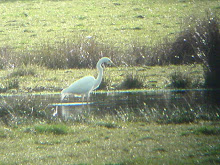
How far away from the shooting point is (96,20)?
2972 cm

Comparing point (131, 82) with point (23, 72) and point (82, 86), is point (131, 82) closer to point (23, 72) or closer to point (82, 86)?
point (82, 86)

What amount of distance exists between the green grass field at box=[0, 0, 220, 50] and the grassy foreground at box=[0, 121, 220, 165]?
1338 cm

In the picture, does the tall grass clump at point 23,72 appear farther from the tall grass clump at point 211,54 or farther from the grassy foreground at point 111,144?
the grassy foreground at point 111,144

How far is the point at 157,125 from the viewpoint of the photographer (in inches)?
345

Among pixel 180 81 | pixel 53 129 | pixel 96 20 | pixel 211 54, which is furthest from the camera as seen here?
pixel 96 20

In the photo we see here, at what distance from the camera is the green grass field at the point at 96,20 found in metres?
24.6

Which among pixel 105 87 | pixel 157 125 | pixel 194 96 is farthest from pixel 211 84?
pixel 157 125

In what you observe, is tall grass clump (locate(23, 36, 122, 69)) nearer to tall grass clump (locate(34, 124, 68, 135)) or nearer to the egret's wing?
the egret's wing

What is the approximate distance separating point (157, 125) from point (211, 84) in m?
6.38

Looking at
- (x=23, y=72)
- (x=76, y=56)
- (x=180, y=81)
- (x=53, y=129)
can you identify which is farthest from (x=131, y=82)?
(x=53, y=129)

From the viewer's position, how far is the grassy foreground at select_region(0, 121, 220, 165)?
6.17 m

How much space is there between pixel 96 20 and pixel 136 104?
18.0m

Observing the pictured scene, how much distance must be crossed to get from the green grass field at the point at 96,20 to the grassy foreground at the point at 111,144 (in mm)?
13376

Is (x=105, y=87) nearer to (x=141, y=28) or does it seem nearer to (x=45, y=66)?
(x=45, y=66)
